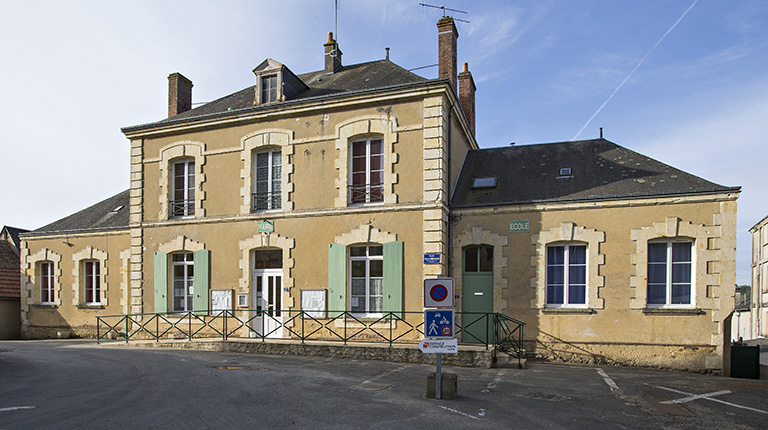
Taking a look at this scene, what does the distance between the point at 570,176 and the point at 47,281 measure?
1698 cm

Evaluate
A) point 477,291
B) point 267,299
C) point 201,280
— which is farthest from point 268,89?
point 477,291

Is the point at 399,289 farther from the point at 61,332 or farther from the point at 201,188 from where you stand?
the point at 61,332

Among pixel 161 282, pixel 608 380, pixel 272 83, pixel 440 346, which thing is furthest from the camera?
pixel 161 282

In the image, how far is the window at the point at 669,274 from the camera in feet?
35.5

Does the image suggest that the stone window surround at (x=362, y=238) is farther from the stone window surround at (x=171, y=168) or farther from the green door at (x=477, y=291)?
the stone window surround at (x=171, y=168)

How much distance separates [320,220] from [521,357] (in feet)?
18.0

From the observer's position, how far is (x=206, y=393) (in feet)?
23.3

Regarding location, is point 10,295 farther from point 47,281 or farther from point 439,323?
point 439,323

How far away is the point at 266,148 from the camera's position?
13.6 metres

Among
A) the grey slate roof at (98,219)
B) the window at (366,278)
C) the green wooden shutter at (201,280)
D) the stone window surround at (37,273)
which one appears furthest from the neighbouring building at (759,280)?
the stone window surround at (37,273)

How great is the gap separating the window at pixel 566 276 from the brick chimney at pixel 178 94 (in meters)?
11.5

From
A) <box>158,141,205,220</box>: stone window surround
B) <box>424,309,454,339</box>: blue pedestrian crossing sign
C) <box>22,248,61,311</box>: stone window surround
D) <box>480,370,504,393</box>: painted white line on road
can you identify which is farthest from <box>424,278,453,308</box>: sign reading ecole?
<box>22,248,61,311</box>: stone window surround

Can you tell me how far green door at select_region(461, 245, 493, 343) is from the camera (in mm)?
11922

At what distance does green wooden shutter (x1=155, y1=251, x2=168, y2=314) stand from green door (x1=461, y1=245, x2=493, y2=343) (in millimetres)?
7942
